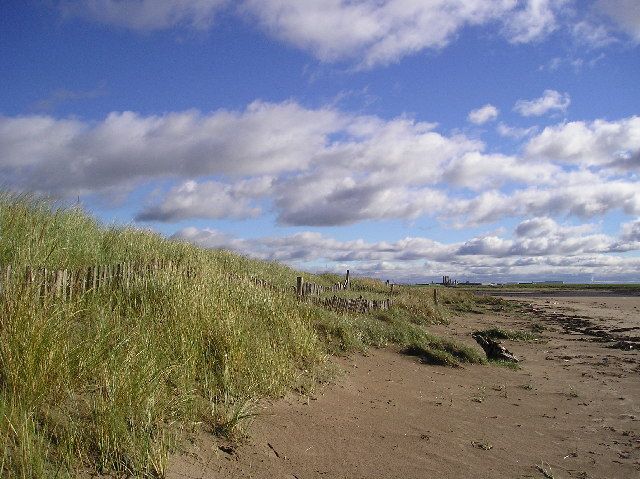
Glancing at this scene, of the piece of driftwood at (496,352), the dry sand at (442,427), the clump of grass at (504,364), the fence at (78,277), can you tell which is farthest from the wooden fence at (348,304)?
the fence at (78,277)

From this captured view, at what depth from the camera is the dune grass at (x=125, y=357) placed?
4004 millimetres

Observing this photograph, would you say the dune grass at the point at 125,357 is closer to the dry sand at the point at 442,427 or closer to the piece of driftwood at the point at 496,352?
the dry sand at the point at 442,427

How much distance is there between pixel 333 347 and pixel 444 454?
Answer: 444cm

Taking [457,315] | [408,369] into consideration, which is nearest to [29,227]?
[408,369]

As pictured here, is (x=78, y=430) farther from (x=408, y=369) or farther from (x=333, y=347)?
(x=408, y=369)

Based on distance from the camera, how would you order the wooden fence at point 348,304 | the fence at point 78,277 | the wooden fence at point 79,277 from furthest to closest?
the wooden fence at point 348,304 → the wooden fence at point 79,277 → the fence at point 78,277

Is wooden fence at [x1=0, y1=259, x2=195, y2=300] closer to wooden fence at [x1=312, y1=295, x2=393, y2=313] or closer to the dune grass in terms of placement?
the dune grass

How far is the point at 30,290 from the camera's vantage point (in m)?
5.39

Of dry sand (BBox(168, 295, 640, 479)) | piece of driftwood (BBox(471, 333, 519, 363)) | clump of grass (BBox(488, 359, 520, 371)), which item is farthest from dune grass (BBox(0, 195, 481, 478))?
piece of driftwood (BBox(471, 333, 519, 363))

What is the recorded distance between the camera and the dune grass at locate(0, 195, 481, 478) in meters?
4.00

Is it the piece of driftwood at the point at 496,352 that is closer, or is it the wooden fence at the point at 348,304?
the piece of driftwood at the point at 496,352

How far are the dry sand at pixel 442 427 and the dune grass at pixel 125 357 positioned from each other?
16.1 inches

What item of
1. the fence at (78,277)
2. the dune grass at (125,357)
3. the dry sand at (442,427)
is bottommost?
the dry sand at (442,427)

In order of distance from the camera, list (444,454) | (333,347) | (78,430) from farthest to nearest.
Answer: (333,347), (444,454), (78,430)
